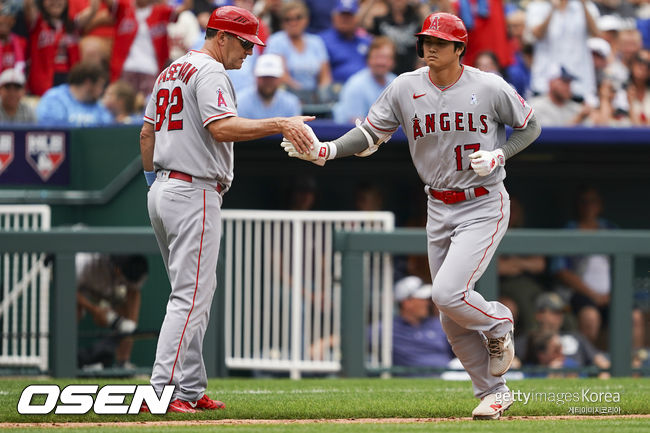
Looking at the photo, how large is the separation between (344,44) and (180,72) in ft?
19.3

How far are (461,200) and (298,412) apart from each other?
4.39 ft

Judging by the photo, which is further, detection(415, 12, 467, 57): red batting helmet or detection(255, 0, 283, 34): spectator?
detection(255, 0, 283, 34): spectator

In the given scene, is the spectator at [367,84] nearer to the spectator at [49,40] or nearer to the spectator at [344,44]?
the spectator at [344,44]

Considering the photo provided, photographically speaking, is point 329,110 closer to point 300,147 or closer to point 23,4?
point 23,4

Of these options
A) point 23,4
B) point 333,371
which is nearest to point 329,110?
point 333,371

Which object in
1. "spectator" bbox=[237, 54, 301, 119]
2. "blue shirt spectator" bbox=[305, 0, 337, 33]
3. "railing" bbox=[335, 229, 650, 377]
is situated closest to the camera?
"railing" bbox=[335, 229, 650, 377]

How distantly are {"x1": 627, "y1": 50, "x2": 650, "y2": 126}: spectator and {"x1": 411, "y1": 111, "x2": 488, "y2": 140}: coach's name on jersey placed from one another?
20.5 ft

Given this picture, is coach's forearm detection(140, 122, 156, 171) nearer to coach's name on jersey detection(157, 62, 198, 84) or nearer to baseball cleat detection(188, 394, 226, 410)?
coach's name on jersey detection(157, 62, 198, 84)

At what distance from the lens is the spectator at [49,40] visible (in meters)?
10.9

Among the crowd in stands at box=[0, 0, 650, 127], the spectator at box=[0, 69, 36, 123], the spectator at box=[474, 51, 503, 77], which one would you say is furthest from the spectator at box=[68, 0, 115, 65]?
the spectator at box=[474, 51, 503, 77]

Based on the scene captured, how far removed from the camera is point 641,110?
11539 mm

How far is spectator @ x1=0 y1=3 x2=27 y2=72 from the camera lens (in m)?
10.7

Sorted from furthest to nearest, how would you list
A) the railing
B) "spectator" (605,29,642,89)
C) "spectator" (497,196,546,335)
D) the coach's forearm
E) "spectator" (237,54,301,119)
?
"spectator" (605,29,642,89), "spectator" (237,54,301,119), "spectator" (497,196,546,335), the railing, the coach's forearm

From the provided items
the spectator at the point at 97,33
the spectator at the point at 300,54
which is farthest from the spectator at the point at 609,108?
the spectator at the point at 97,33
